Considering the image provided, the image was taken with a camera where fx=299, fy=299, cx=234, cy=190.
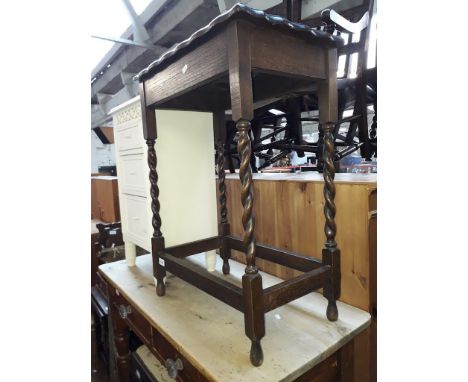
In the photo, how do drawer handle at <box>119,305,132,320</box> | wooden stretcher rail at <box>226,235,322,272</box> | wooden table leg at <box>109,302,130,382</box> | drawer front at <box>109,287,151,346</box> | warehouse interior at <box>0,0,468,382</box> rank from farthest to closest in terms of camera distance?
1. wooden table leg at <box>109,302,130,382</box>
2. drawer handle at <box>119,305,132,320</box>
3. drawer front at <box>109,287,151,346</box>
4. wooden stretcher rail at <box>226,235,322,272</box>
5. warehouse interior at <box>0,0,468,382</box>

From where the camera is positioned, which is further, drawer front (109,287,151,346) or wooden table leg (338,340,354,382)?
drawer front (109,287,151,346)

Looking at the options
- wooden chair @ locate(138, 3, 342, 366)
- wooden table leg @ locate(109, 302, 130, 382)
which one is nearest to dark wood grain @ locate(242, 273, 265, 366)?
wooden chair @ locate(138, 3, 342, 366)

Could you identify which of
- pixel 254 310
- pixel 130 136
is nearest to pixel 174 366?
pixel 254 310

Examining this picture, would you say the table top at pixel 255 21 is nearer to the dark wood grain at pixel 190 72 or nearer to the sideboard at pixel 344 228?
the dark wood grain at pixel 190 72

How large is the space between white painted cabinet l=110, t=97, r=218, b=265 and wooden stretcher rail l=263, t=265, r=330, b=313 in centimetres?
65

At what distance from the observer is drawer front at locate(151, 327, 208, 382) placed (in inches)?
32.9

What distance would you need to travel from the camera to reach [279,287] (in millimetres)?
779

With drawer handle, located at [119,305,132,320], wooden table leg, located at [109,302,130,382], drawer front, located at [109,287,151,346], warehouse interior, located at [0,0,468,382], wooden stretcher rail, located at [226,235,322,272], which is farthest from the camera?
wooden table leg, located at [109,302,130,382]

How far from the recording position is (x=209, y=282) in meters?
0.86

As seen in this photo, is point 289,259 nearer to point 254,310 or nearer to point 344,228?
point 344,228

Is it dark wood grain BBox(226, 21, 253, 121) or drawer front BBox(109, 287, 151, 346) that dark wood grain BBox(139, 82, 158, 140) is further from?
drawer front BBox(109, 287, 151, 346)
